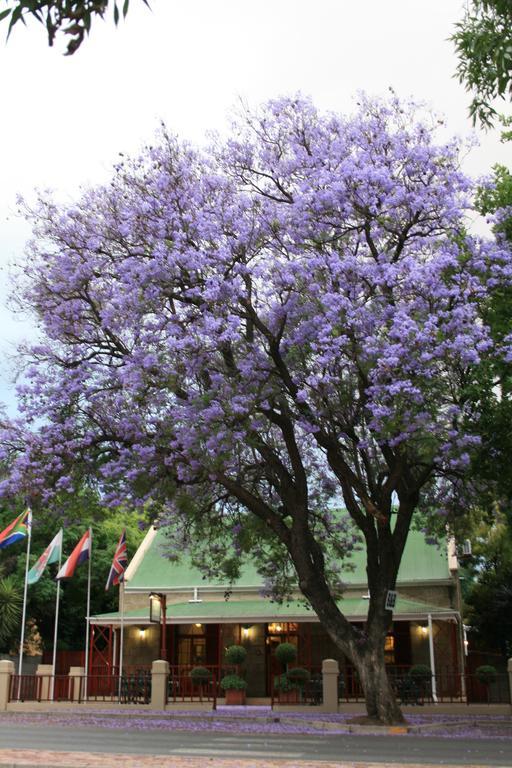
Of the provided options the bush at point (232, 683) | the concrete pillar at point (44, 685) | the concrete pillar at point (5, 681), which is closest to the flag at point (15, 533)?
the concrete pillar at point (5, 681)

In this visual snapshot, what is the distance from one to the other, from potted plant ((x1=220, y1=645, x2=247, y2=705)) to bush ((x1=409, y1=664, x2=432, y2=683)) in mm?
5350

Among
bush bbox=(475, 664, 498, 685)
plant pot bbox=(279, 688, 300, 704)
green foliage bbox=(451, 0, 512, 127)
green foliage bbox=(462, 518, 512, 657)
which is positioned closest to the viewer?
green foliage bbox=(451, 0, 512, 127)

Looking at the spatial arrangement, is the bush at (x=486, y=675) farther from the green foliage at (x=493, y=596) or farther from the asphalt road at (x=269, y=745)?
the asphalt road at (x=269, y=745)

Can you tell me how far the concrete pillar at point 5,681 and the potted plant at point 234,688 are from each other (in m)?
6.46

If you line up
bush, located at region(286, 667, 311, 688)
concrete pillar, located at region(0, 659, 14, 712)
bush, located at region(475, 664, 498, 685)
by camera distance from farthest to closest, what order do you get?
bush, located at region(286, 667, 311, 688)
concrete pillar, located at region(0, 659, 14, 712)
bush, located at region(475, 664, 498, 685)

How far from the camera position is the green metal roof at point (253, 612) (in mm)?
26969

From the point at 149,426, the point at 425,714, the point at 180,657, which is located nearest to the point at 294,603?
the point at 180,657

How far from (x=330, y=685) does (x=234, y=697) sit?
15.5 ft

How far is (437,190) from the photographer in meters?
17.2

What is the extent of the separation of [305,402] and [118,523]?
29.4 meters

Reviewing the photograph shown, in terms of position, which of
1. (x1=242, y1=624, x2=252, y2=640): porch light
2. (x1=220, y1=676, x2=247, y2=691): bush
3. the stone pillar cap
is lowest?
(x1=220, y1=676, x2=247, y2=691): bush

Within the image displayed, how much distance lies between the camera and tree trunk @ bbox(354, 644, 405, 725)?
18172 millimetres

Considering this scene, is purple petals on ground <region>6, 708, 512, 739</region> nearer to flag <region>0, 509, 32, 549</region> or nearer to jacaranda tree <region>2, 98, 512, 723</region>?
jacaranda tree <region>2, 98, 512, 723</region>

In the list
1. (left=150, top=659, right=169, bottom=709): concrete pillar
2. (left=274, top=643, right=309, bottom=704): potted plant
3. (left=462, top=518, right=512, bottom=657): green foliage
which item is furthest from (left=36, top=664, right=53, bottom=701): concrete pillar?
(left=462, top=518, right=512, bottom=657): green foliage
